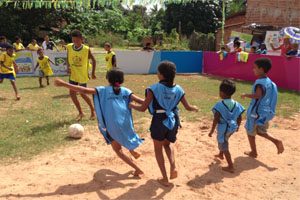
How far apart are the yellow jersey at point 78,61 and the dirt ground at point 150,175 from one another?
6.41 feet

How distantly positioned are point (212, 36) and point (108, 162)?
2665 cm

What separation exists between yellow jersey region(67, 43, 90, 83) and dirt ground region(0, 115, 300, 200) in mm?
1955

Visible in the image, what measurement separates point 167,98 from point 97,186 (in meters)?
1.39

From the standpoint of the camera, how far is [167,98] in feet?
14.8

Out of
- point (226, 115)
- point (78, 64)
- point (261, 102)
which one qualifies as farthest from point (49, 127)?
point (261, 102)

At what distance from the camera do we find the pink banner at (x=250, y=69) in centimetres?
1361

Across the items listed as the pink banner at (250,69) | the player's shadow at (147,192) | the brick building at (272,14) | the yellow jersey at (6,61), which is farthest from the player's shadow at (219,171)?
the brick building at (272,14)

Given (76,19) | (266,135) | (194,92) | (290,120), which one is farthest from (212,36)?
(266,135)

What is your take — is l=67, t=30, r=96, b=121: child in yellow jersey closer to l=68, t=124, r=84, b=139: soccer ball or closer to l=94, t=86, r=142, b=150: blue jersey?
l=68, t=124, r=84, b=139: soccer ball

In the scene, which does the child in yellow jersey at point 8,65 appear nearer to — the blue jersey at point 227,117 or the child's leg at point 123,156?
the child's leg at point 123,156

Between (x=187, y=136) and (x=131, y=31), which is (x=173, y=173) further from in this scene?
(x=131, y=31)

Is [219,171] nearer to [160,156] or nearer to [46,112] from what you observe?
[160,156]

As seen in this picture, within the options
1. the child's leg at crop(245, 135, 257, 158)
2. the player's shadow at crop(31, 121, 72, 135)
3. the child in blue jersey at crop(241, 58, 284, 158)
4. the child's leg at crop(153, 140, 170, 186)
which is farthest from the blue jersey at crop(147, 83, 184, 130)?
the player's shadow at crop(31, 121, 72, 135)

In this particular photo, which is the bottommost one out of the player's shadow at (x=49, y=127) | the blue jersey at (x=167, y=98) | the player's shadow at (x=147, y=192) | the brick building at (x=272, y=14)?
the player's shadow at (x=147, y=192)
